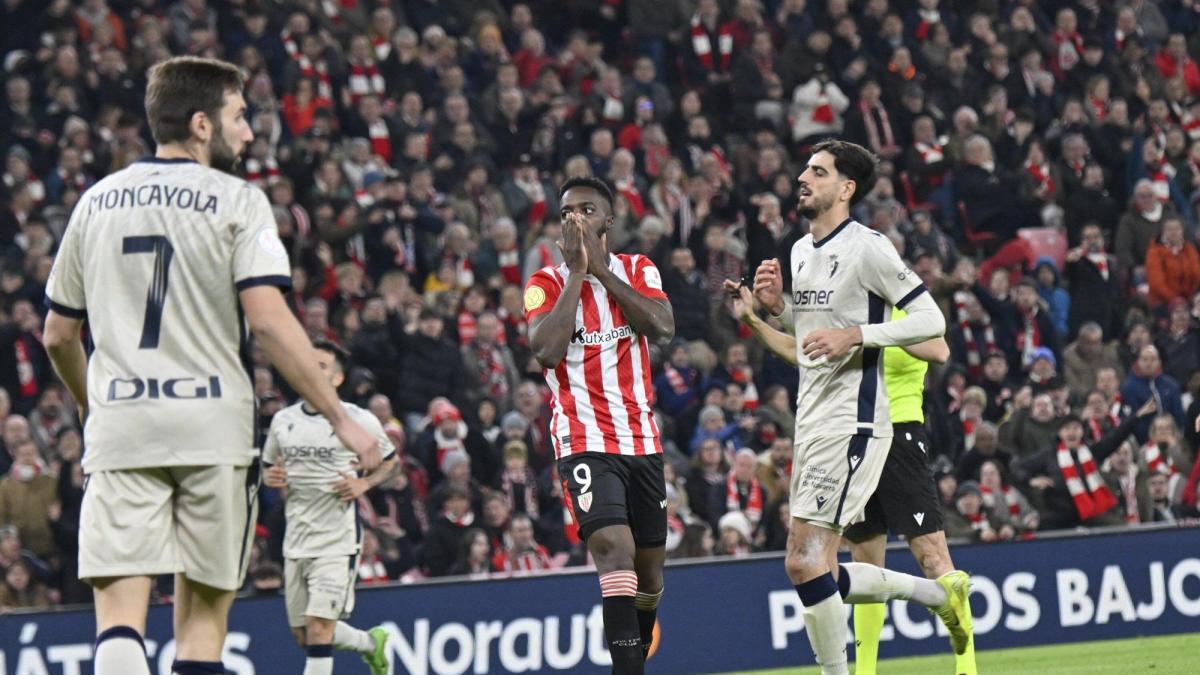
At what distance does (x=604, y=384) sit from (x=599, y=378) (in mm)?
40

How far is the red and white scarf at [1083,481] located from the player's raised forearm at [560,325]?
9.47 m

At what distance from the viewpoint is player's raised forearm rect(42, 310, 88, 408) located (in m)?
5.91

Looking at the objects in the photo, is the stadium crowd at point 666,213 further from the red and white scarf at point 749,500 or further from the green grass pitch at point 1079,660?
the green grass pitch at point 1079,660

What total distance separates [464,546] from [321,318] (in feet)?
9.52

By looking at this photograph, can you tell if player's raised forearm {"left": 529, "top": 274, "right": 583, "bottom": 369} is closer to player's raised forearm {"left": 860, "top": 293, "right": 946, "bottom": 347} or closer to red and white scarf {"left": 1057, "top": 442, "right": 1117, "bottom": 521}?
player's raised forearm {"left": 860, "top": 293, "right": 946, "bottom": 347}

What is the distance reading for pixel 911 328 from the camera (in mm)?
8289

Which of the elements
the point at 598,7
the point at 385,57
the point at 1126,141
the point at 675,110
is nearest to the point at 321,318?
the point at 385,57

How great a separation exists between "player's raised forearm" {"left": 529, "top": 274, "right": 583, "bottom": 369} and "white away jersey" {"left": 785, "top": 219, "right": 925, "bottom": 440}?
1.08 meters

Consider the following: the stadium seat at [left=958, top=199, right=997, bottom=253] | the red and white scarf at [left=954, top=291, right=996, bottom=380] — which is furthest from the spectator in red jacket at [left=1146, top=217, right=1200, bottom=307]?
the red and white scarf at [left=954, top=291, right=996, bottom=380]

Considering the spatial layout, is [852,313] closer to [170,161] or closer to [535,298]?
[535,298]

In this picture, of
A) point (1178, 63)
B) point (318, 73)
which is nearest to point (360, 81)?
point (318, 73)

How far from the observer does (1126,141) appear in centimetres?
2197

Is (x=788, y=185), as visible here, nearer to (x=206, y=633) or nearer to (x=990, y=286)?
(x=990, y=286)

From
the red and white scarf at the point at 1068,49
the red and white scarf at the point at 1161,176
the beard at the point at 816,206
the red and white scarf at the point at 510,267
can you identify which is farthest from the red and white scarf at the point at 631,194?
the beard at the point at 816,206
